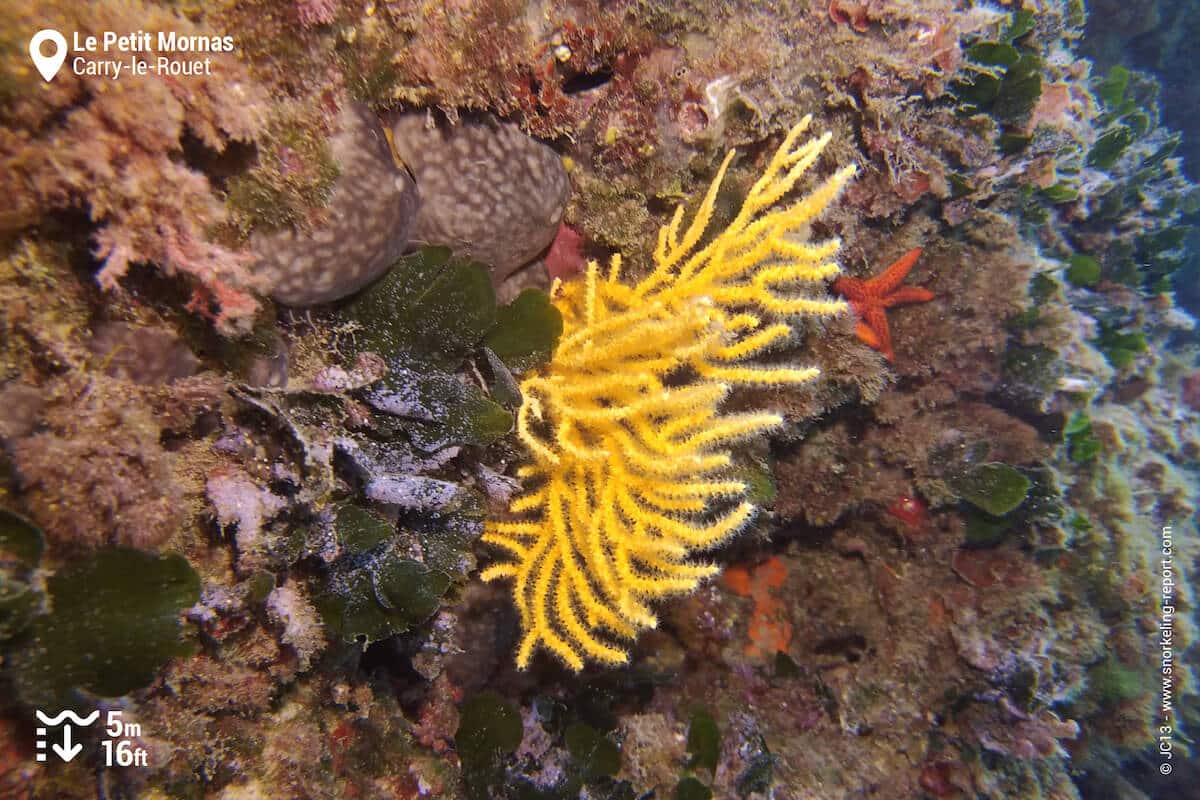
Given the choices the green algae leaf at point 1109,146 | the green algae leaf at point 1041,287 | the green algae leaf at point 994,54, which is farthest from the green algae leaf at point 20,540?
the green algae leaf at point 1109,146

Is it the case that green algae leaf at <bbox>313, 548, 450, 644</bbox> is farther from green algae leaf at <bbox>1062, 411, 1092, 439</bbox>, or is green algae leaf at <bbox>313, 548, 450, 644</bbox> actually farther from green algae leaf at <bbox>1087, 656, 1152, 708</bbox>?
green algae leaf at <bbox>1087, 656, 1152, 708</bbox>

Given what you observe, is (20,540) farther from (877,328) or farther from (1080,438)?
(1080,438)

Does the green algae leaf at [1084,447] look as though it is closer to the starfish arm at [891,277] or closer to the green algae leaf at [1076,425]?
the green algae leaf at [1076,425]

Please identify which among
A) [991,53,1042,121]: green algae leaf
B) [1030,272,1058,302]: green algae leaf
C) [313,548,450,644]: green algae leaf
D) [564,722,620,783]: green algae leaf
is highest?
[991,53,1042,121]: green algae leaf

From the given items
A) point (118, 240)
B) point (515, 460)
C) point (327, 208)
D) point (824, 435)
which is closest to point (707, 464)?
point (515, 460)

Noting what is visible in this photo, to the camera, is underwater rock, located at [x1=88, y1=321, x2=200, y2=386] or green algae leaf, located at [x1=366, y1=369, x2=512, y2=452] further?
green algae leaf, located at [x1=366, y1=369, x2=512, y2=452]

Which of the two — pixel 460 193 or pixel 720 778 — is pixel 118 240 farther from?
pixel 720 778

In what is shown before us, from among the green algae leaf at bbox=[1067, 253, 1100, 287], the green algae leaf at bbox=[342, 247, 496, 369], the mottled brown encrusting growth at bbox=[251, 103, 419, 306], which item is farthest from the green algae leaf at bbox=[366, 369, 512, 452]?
the green algae leaf at bbox=[1067, 253, 1100, 287]
